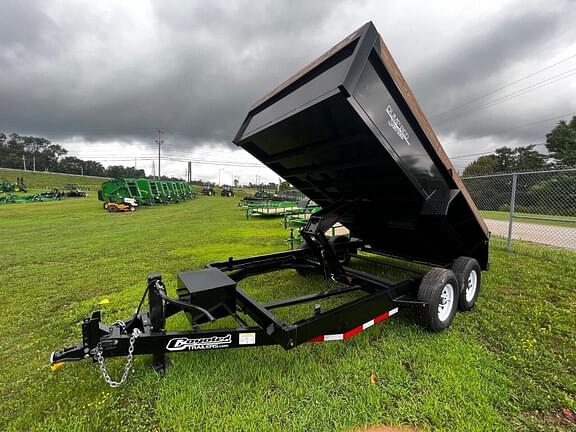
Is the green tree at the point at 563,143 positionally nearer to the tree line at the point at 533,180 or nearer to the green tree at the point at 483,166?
the tree line at the point at 533,180

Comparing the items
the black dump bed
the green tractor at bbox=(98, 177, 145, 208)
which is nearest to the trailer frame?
the black dump bed

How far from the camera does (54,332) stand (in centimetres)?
316

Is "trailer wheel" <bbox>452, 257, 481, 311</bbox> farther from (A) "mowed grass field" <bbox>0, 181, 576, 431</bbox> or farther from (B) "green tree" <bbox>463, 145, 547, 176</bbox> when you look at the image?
(B) "green tree" <bbox>463, 145, 547, 176</bbox>

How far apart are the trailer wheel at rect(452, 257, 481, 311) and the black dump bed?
242mm

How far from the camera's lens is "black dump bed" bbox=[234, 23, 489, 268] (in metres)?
2.18

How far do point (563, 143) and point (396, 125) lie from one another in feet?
152

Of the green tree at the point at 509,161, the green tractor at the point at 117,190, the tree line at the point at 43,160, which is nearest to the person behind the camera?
the green tractor at the point at 117,190

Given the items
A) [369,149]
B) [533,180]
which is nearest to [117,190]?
[369,149]

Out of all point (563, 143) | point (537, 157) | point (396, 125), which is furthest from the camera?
point (537, 157)

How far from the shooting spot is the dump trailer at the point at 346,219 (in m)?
2.09

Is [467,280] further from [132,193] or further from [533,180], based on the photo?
[132,193]

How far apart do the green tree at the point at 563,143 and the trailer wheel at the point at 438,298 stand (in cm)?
3983

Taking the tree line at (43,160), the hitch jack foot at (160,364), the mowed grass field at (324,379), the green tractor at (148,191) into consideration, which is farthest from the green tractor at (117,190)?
the tree line at (43,160)

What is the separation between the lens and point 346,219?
4.61 m
